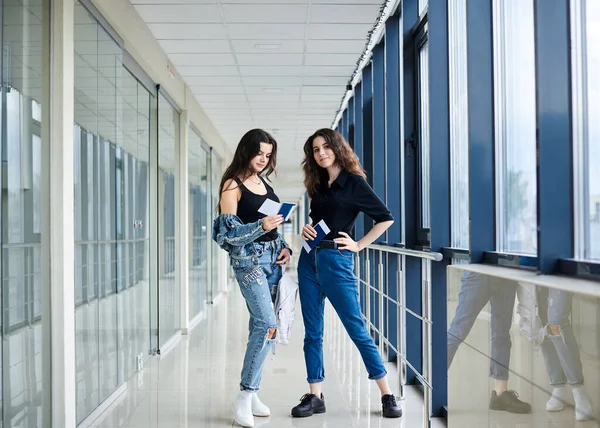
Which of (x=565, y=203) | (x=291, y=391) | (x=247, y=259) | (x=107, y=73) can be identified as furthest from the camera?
(x=291, y=391)

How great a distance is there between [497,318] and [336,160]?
1806 mm

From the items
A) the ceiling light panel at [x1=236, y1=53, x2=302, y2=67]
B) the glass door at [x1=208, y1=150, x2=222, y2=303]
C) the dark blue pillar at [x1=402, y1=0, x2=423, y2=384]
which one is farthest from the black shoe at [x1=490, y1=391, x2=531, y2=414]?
the glass door at [x1=208, y1=150, x2=222, y2=303]

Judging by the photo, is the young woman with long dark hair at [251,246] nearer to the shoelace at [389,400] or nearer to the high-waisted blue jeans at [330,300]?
the high-waisted blue jeans at [330,300]

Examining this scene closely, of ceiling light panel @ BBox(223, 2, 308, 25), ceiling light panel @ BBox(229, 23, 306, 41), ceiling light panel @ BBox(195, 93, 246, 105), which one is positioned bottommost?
ceiling light panel @ BBox(195, 93, 246, 105)

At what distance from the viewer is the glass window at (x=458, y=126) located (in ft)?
12.5

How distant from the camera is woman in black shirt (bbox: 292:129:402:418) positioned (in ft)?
12.3

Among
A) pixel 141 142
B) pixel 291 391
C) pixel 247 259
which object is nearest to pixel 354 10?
pixel 141 142

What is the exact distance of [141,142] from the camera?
5324mm

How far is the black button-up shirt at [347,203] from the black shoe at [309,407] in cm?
93

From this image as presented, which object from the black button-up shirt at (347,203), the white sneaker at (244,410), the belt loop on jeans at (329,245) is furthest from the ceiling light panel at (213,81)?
the white sneaker at (244,410)

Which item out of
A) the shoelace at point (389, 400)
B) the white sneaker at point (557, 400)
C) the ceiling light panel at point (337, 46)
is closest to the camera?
the white sneaker at point (557, 400)

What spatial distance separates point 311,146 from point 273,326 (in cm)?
104

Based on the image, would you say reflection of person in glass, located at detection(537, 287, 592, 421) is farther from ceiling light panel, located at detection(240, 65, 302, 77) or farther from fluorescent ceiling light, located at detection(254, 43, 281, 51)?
ceiling light panel, located at detection(240, 65, 302, 77)

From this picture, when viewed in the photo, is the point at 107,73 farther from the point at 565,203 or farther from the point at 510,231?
the point at 565,203
